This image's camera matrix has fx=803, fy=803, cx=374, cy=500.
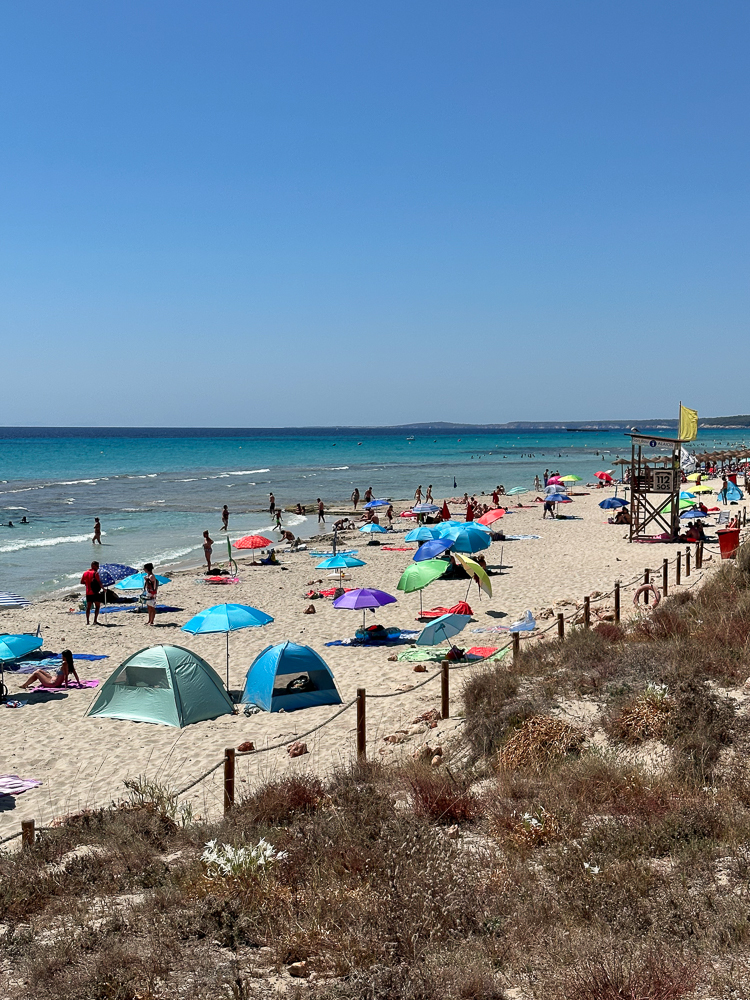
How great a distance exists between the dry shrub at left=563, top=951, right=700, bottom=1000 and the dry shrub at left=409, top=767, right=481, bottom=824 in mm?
2434

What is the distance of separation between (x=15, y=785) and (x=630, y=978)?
797 centimetres

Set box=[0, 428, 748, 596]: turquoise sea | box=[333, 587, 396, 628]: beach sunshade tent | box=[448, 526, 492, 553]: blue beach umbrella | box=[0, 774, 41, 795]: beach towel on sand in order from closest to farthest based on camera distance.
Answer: box=[0, 774, 41, 795]: beach towel on sand
box=[333, 587, 396, 628]: beach sunshade tent
box=[448, 526, 492, 553]: blue beach umbrella
box=[0, 428, 748, 596]: turquoise sea

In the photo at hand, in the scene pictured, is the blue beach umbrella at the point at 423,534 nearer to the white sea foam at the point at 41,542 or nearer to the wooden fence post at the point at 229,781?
the wooden fence post at the point at 229,781

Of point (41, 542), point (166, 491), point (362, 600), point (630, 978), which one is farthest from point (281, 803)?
point (166, 491)

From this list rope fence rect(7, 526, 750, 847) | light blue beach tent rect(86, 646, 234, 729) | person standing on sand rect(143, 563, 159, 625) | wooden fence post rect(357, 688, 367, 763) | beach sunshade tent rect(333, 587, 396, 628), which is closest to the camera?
rope fence rect(7, 526, 750, 847)

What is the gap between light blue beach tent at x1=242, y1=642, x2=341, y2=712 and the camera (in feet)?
39.7

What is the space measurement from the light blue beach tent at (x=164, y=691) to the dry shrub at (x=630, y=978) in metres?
8.47

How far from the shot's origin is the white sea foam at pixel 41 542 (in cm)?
3341

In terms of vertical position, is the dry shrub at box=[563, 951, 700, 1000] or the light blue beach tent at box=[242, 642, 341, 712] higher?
the dry shrub at box=[563, 951, 700, 1000]

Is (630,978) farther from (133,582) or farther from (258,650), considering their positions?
(133,582)

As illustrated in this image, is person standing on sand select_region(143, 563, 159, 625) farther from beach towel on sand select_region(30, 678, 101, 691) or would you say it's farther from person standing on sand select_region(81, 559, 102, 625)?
beach towel on sand select_region(30, 678, 101, 691)

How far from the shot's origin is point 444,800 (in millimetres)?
6668

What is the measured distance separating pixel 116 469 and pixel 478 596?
74882 mm

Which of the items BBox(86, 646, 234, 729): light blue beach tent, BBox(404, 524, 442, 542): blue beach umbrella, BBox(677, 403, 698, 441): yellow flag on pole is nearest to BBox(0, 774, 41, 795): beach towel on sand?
BBox(86, 646, 234, 729): light blue beach tent
